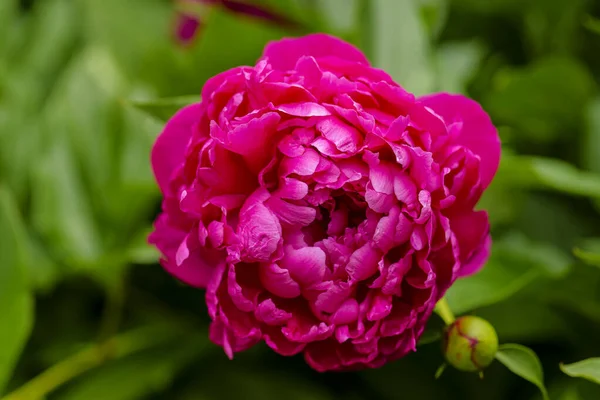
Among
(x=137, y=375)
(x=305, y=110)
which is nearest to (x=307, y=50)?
(x=305, y=110)

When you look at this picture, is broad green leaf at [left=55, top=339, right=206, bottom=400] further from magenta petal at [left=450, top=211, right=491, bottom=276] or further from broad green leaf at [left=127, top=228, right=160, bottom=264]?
magenta petal at [left=450, top=211, right=491, bottom=276]

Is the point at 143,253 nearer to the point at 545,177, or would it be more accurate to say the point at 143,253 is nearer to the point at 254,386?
the point at 254,386

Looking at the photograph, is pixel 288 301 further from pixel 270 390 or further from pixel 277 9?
pixel 277 9

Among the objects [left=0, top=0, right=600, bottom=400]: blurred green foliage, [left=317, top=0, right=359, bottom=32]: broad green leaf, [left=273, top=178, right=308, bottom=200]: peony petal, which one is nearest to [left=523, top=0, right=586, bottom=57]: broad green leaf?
[left=0, top=0, right=600, bottom=400]: blurred green foliage

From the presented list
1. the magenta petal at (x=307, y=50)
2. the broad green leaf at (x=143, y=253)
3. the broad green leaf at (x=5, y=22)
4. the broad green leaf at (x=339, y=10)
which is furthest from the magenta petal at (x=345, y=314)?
the broad green leaf at (x=5, y=22)

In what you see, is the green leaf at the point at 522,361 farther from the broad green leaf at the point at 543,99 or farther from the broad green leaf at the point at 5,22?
the broad green leaf at the point at 5,22
